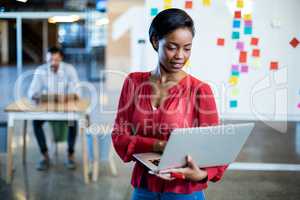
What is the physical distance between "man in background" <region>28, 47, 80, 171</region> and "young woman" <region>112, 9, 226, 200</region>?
273 centimetres

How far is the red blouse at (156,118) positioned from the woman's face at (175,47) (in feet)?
0.25

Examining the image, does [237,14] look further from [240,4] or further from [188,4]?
[188,4]

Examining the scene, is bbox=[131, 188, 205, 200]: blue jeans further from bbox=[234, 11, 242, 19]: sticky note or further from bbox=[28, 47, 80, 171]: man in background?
bbox=[28, 47, 80, 171]: man in background

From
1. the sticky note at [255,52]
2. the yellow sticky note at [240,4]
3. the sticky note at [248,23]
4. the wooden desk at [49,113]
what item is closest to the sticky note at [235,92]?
the sticky note at [255,52]

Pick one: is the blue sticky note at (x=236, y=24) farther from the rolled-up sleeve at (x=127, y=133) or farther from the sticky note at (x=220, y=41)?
the rolled-up sleeve at (x=127, y=133)

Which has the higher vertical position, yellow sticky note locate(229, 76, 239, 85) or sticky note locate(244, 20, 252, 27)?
sticky note locate(244, 20, 252, 27)

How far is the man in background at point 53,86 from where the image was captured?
4234mm

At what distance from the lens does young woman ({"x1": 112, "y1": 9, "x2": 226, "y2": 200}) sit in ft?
4.45

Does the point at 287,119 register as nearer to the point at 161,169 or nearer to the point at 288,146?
the point at 288,146

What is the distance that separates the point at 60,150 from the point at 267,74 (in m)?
2.38

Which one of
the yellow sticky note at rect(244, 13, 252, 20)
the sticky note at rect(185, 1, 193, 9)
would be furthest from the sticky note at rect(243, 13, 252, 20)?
the sticky note at rect(185, 1, 193, 9)

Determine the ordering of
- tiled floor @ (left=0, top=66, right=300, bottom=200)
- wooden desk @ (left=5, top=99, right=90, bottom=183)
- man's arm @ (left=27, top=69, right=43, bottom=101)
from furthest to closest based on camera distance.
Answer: man's arm @ (left=27, top=69, right=43, bottom=101), wooden desk @ (left=5, top=99, right=90, bottom=183), tiled floor @ (left=0, top=66, right=300, bottom=200)

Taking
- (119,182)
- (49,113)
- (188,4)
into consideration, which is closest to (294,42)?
(188,4)

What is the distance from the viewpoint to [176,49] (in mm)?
1354
